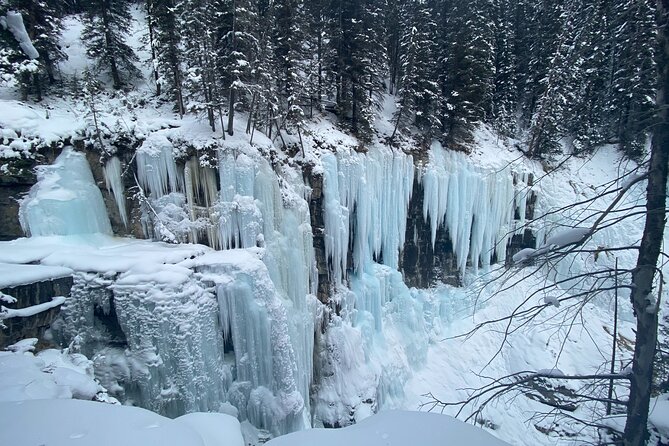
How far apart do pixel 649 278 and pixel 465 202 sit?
45.7 feet

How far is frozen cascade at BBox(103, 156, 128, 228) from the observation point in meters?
8.26

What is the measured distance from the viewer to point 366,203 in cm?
1250

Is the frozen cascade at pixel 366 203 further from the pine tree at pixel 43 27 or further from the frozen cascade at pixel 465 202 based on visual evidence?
the pine tree at pixel 43 27

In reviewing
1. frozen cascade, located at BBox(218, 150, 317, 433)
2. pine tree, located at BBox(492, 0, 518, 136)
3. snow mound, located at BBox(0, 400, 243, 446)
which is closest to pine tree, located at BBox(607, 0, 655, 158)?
snow mound, located at BBox(0, 400, 243, 446)

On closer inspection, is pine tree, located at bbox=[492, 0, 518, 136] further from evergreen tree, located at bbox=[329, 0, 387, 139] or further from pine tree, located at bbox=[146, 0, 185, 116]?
pine tree, located at bbox=[146, 0, 185, 116]

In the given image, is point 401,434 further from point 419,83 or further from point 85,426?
point 419,83

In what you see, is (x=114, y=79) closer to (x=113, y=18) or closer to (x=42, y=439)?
(x=113, y=18)

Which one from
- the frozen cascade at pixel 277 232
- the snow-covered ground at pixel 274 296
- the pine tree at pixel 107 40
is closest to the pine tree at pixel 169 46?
the snow-covered ground at pixel 274 296

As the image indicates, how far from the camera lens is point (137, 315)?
631 centimetres

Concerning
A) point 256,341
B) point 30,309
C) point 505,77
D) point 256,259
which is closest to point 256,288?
point 256,259

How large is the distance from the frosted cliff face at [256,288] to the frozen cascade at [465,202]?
13 cm

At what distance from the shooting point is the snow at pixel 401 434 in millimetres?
2281

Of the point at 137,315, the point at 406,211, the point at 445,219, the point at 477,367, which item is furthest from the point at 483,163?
the point at 137,315

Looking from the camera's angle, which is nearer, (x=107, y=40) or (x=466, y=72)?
(x=107, y=40)
